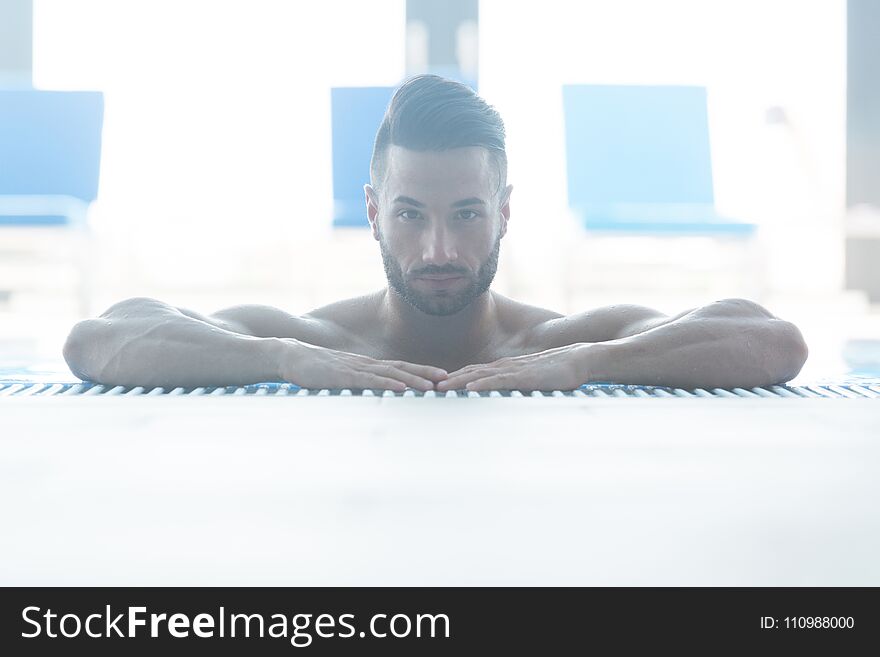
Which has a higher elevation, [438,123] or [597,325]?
[438,123]

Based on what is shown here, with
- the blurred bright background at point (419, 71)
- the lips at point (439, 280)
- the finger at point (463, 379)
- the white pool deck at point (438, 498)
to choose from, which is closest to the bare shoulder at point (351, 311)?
the lips at point (439, 280)

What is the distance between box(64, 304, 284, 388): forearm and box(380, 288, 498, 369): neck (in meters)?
0.40

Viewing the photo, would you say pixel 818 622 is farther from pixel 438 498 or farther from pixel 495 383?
pixel 495 383

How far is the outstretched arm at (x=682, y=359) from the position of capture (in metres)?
1.64

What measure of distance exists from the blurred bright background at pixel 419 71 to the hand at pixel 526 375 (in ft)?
11.4

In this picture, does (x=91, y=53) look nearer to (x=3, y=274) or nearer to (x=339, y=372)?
(x=3, y=274)

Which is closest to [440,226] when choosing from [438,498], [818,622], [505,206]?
[505,206]

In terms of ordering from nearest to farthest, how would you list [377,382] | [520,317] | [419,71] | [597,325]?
[377,382]
[597,325]
[520,317]
[419,71]

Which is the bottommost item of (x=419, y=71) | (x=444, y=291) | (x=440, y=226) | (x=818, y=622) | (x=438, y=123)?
(x=818, y=622)

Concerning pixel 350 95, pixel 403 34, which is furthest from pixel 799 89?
pixel 350 95

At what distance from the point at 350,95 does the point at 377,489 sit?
12.2 feet

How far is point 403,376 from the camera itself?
1.63 metres

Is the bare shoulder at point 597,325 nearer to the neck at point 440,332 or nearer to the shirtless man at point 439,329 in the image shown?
the shirtless man at point 439,329

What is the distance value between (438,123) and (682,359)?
679mm
